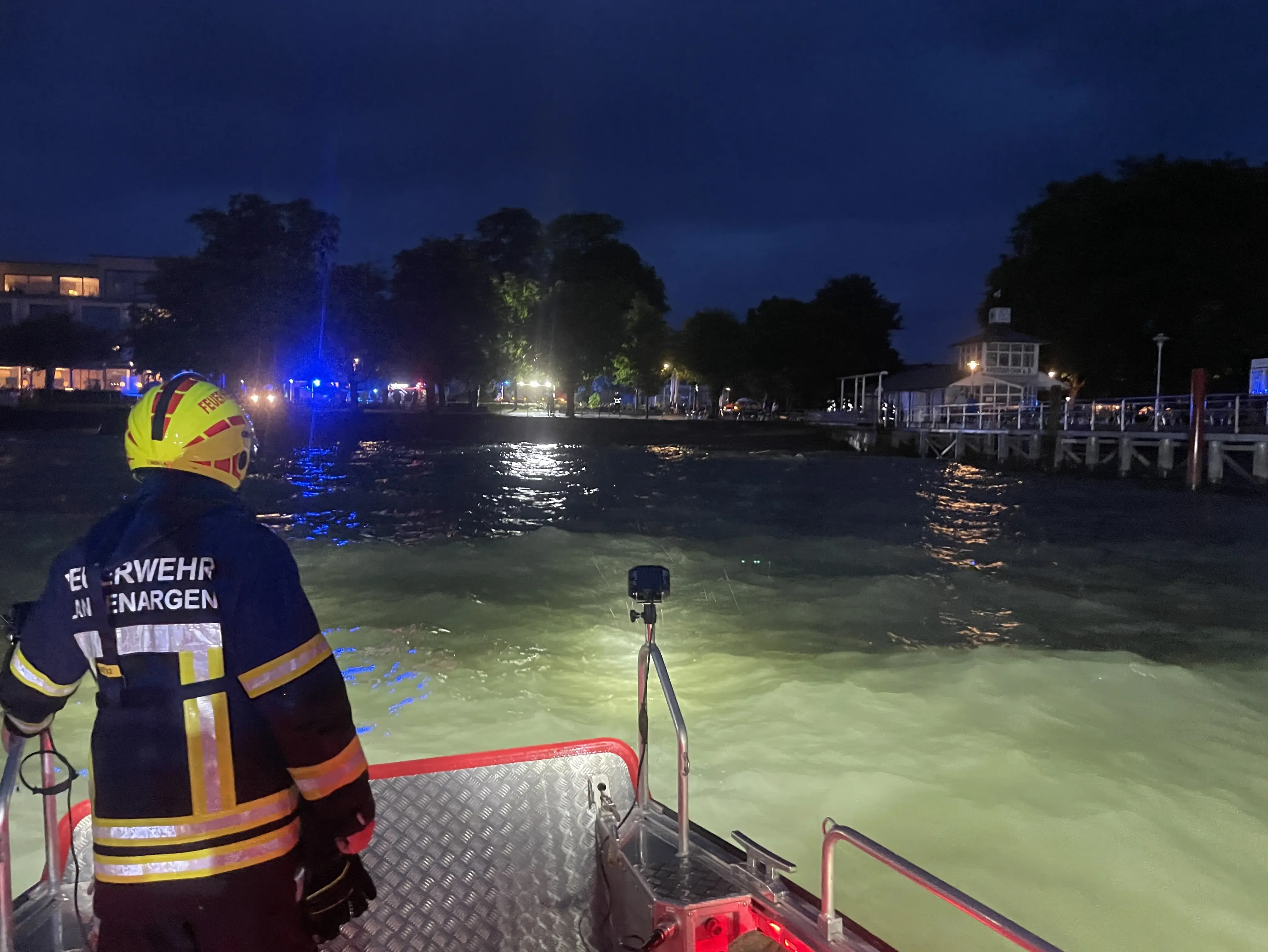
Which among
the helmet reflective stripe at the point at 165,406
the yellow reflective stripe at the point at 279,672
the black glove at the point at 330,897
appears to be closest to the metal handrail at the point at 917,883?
the black glove at the point at 330,897

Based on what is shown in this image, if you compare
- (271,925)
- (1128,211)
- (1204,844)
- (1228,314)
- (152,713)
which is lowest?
(1204,844)

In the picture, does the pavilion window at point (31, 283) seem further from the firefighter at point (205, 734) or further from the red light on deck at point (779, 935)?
the red light on deck at point (779, 935)

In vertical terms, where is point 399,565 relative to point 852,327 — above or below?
below

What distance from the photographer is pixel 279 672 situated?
6.73 ft

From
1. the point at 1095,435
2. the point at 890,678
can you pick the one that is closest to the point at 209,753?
the point at 890,678

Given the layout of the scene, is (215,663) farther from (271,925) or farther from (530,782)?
(530,782)

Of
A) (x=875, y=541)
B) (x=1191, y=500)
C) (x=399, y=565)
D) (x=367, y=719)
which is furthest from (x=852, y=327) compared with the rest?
(x=367, y=719)

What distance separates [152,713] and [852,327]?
76350 mm

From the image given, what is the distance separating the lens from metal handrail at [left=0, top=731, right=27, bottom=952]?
245 centimetres

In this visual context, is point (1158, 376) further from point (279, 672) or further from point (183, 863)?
point (183, 863)

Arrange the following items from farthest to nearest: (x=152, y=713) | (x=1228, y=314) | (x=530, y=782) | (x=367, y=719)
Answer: (x=1228, y=314) → (x=367, y=719) → (x=530, y=782) → (x=152, y=713)

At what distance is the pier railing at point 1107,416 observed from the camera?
2989 centimetres

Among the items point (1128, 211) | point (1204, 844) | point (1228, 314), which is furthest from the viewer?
point (1128, 211)

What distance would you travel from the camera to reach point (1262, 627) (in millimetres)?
10922
